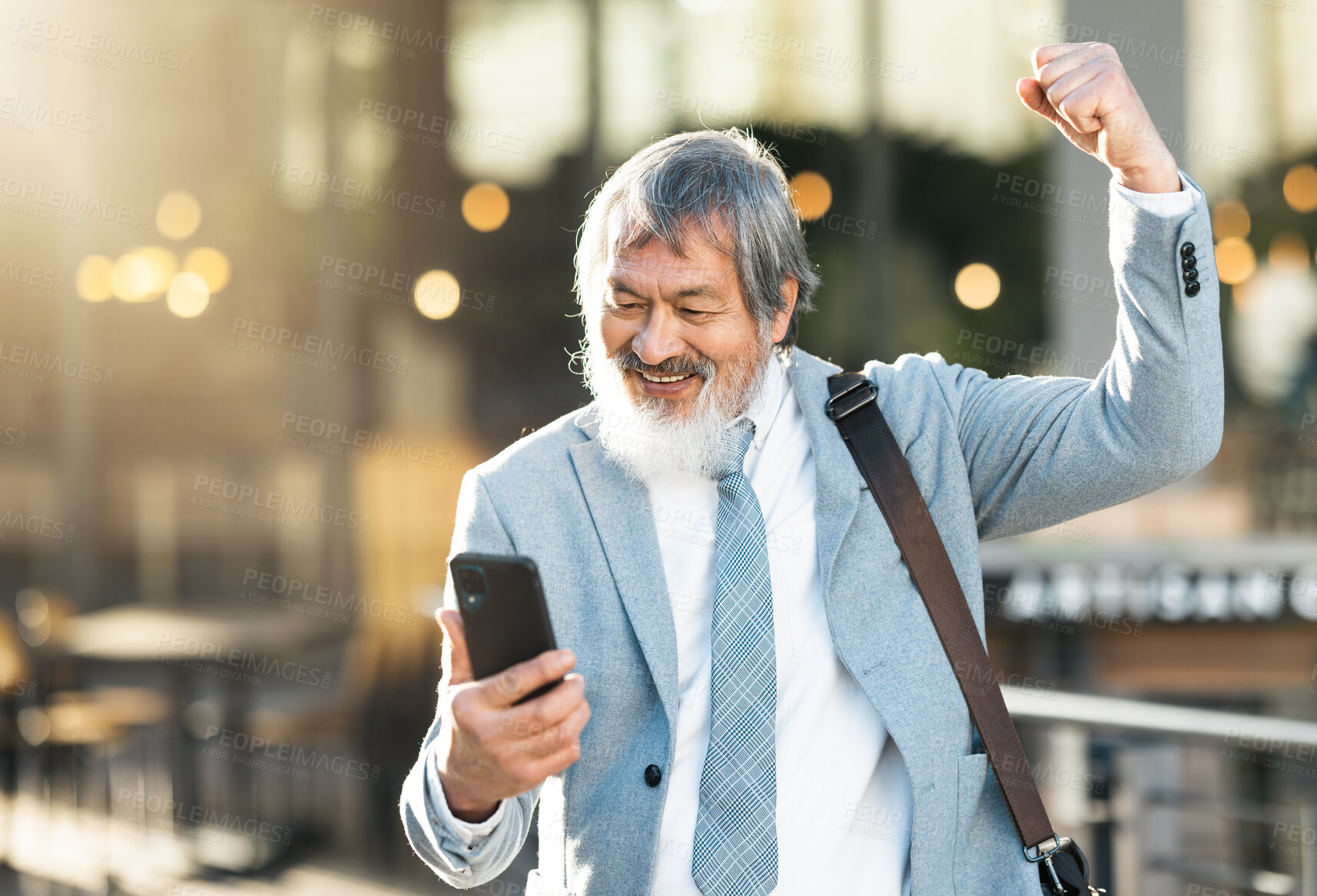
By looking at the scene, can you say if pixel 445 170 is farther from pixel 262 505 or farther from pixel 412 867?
pixel 412 867

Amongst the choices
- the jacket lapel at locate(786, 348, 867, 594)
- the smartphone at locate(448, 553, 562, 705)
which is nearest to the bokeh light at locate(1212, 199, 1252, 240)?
the jacket lapel at locate(786, 348, 867, 594)

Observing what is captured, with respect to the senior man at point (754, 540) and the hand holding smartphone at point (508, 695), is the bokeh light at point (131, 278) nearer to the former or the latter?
the senior man at point (754, 540)

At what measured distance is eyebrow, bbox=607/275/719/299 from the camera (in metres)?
1.86

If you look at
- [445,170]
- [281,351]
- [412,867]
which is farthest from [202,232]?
[412,867]

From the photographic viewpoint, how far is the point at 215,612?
6828 millimetres

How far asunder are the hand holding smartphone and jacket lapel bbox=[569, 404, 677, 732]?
249 millimetres

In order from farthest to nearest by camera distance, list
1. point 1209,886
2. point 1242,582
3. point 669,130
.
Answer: point 669,130 < point 1242,582 < point 1209,886

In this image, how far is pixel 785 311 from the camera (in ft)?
6.75

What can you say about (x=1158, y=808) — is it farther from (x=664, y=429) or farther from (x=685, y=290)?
(x=685, y=290)

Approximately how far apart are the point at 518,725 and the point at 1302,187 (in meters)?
6.34

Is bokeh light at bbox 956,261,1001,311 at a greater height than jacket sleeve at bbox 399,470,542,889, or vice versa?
bokeh light at bbox 956,261,1001,311

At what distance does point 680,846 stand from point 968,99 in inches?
227

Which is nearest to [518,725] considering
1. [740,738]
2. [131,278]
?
[740,738]

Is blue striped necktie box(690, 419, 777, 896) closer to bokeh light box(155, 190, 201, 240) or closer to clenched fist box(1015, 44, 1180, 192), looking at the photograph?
clenched fist box(1015, 44, 1180, 192)
